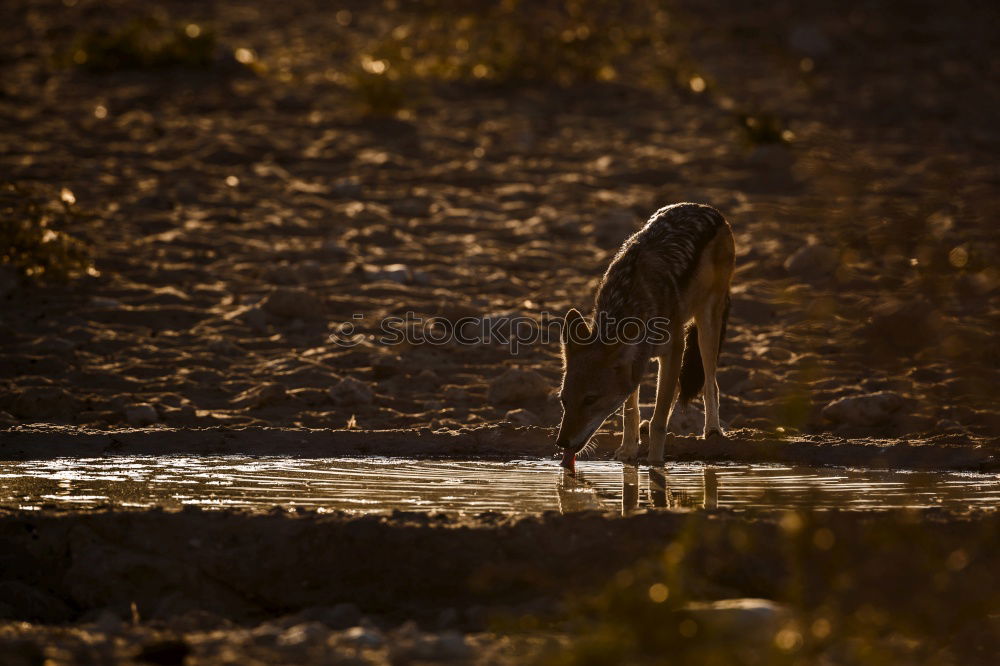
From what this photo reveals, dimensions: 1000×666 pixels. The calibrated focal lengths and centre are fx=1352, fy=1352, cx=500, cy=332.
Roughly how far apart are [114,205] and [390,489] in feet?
24.5

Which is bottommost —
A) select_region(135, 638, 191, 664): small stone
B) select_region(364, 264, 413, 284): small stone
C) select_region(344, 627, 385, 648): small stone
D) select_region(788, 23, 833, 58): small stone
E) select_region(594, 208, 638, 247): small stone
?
select_region(135, 638, 191, 664): small stone

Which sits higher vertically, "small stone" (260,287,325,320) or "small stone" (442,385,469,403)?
"small stone" (260,287,325,320)

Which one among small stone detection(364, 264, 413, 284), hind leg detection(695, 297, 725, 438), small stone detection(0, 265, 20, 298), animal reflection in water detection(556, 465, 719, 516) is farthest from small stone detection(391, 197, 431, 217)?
animal reflection in water detection(556, 465, 719, 516)

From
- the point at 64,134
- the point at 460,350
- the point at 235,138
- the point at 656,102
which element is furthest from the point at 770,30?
the point at 460,350

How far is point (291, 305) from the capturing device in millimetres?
10312

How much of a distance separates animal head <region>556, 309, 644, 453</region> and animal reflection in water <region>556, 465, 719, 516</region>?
0.78 feet

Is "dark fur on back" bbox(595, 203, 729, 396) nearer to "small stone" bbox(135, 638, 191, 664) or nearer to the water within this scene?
the water

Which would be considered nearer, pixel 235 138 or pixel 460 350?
pixel 460 350

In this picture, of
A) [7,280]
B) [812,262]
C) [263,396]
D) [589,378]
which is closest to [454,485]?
[589,378]

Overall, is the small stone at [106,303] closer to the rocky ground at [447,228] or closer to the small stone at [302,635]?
the rocky ground at [447,228]

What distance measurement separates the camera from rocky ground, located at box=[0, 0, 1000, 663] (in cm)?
751

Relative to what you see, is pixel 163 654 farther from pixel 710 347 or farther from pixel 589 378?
pixel 710 347

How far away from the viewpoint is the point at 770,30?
20219mm

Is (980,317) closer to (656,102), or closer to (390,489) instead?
(390,489)
